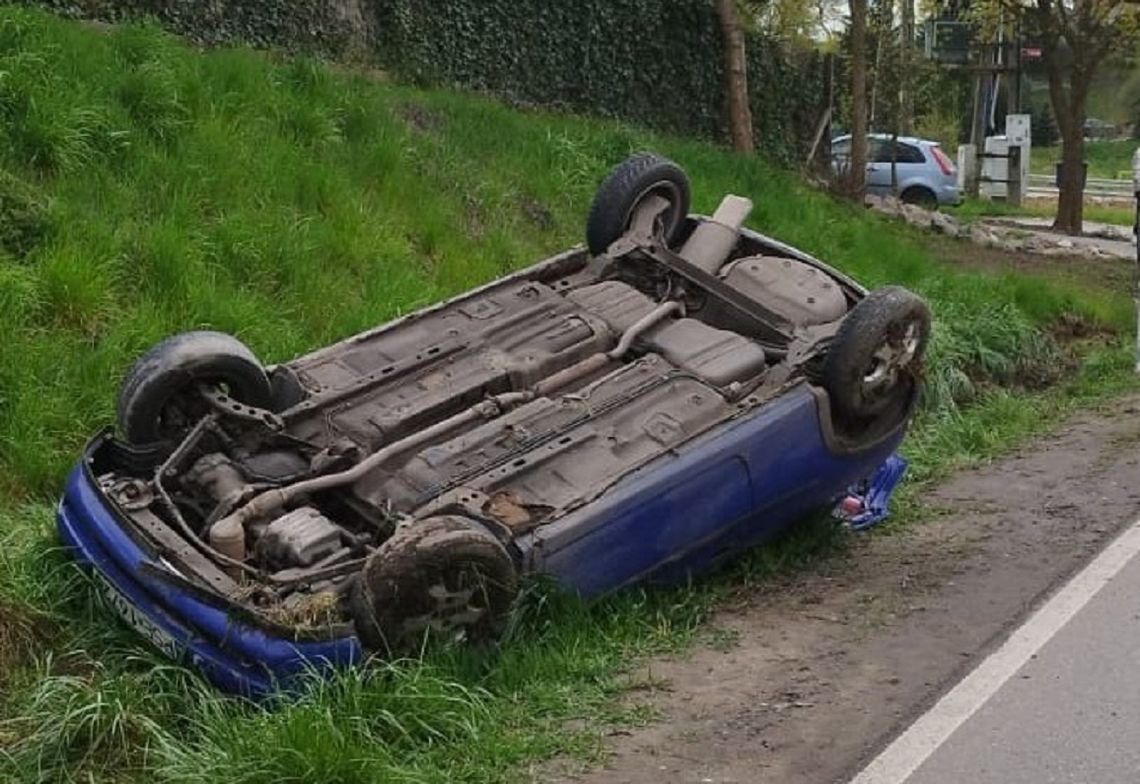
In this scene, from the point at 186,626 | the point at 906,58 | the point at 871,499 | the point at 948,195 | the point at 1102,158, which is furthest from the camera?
the point at 1102,158

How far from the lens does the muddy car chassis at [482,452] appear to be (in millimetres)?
5199

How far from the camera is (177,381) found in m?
6.26

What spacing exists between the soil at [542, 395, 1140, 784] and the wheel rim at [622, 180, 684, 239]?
186 cm

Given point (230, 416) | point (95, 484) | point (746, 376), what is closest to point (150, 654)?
point (95, 484)

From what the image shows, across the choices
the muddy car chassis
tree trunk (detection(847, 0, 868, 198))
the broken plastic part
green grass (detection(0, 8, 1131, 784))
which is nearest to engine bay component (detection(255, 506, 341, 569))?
the muddy car chassis

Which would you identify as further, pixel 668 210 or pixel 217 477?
pixel 668 210

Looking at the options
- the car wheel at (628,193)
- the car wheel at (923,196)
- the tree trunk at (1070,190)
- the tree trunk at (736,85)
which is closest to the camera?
the car wheel at (628,193)

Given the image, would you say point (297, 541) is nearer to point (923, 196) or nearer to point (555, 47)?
point (555, 47)

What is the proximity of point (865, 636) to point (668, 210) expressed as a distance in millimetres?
2904

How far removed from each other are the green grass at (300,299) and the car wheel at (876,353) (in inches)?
29.2

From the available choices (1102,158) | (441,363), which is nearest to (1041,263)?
(441,363)

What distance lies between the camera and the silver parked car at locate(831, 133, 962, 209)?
2586cm

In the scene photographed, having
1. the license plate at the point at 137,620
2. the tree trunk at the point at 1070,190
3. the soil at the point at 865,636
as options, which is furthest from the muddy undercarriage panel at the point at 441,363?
the tree trunk at the point at 1070,190

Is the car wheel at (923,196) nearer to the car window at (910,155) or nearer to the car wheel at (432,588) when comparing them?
the car window at (910,155)
